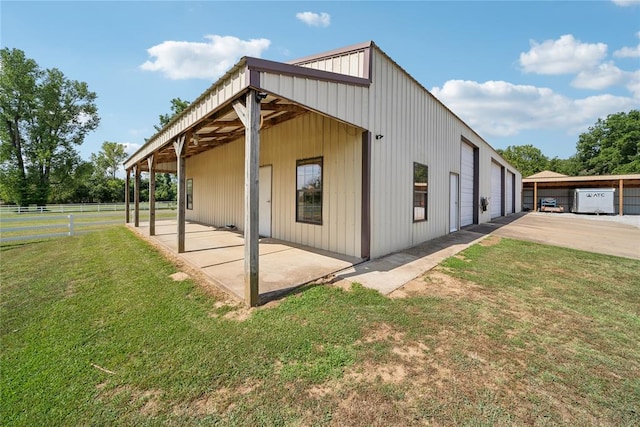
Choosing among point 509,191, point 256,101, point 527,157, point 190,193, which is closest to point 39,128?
point 190,193

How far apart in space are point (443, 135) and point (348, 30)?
14.7 ft

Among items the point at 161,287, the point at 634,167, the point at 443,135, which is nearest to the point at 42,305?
the point at 161,287

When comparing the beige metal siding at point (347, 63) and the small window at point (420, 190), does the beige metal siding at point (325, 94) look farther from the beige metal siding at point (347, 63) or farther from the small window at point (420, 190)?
the small window at point (420, 190)

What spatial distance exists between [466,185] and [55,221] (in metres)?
20.8

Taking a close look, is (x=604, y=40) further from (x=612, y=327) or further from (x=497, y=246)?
(x=612, y=327)

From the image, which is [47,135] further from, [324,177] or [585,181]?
[585,181]

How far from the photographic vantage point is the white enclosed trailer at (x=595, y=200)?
1903 centimetres

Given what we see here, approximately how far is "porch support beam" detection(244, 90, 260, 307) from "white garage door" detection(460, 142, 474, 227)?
31.3 feet

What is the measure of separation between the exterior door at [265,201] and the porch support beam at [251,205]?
438 centimetres

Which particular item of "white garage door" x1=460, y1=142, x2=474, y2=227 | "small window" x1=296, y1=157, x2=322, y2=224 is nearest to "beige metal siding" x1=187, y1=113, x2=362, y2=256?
"small window" x1=296, y1=157, x2=322, y2=224

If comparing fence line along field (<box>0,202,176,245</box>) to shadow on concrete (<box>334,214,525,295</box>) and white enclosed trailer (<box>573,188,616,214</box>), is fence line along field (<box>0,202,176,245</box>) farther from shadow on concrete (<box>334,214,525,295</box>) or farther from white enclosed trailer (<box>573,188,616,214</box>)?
white enclosed trailer (<box>573,188,616,214</box>)

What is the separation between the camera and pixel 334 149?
592cm

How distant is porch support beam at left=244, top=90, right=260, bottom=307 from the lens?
3363 millimetres

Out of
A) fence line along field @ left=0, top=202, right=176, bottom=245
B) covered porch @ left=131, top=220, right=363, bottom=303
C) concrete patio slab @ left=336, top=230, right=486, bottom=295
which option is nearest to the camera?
covered porch @ left=131, top=220, right=363, bottom=303
